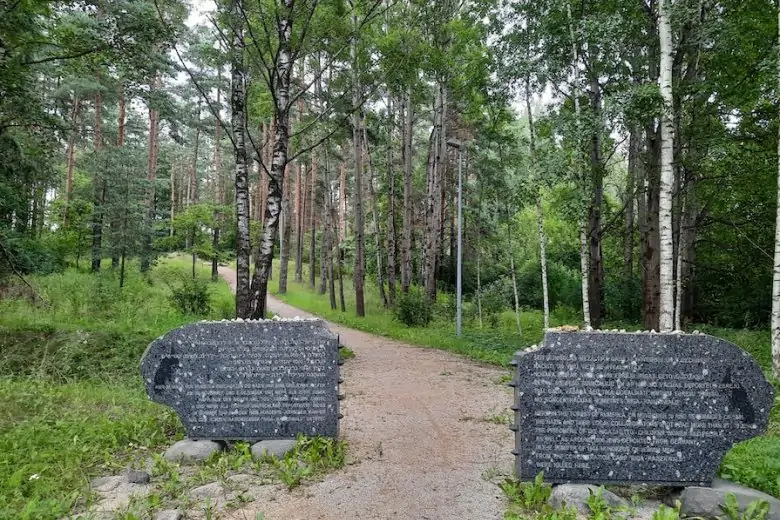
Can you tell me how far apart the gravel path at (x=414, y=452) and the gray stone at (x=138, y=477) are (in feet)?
3.68

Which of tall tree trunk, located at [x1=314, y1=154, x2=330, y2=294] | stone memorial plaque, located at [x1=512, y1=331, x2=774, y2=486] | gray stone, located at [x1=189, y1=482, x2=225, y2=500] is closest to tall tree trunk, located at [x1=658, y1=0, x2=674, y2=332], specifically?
stone memorial plaque, located at [x1=512, y1=331, x2=774, y2=486]

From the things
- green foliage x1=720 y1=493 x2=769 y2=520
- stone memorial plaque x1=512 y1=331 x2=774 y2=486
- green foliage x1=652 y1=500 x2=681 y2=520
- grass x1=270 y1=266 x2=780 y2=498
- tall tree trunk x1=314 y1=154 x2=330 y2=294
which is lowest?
grass x1=270 y1=266 x2=780 y2=498

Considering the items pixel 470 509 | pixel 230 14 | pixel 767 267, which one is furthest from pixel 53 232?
pixel 767 267

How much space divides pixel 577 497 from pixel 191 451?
354 centimetres

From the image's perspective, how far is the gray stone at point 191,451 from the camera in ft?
15.6

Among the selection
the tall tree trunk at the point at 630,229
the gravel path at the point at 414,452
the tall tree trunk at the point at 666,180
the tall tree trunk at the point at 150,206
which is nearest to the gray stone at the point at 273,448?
the gravel path at the point at 414,452

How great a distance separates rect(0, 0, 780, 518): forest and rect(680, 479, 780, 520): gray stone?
68cm

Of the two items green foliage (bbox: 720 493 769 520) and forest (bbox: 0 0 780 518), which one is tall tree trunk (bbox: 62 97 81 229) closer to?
forest (bbox: 0 0 780 518)

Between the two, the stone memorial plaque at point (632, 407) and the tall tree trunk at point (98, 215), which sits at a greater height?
the tall tree trunk at point (98, 215)

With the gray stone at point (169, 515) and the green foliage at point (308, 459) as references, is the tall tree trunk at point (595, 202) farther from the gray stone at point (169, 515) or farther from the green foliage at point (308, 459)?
the gray stone at point (169, 515)

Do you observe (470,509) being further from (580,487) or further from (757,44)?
(757,44)

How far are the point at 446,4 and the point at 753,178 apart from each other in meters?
11.3

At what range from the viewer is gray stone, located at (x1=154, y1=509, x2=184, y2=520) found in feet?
11.8

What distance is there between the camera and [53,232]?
2367 centimetres
